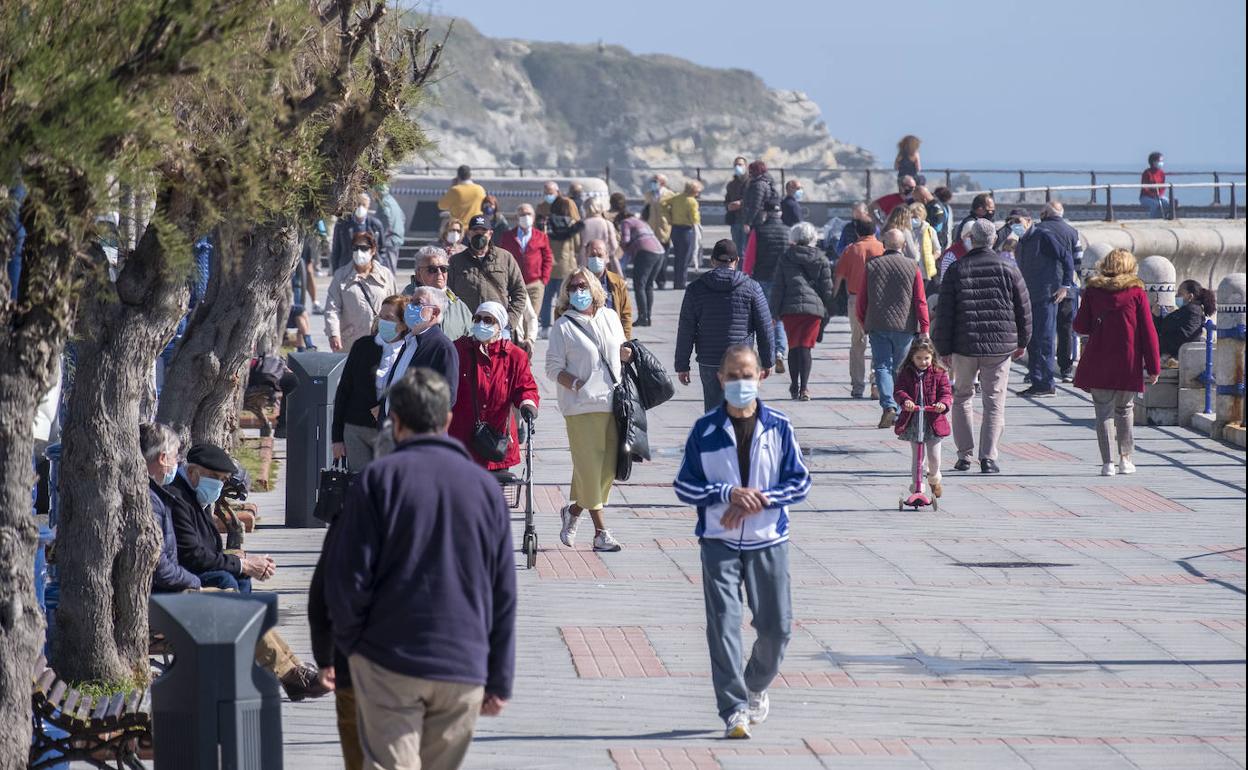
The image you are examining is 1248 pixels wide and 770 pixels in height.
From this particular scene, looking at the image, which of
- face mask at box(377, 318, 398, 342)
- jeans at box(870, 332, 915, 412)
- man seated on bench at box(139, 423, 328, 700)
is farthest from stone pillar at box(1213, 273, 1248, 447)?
man seated on bench at box(139, 423, 328, 700)

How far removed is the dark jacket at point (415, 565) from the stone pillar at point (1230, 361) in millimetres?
12019

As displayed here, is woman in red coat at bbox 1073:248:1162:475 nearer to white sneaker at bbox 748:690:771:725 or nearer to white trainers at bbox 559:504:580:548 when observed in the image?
white trainers at bbox 559:504:580:548

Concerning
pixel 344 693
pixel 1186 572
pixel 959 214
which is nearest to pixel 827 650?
pixel 1186 572

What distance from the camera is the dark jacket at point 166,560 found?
8508mm

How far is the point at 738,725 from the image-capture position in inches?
311

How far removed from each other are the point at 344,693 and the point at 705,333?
27.8 feet

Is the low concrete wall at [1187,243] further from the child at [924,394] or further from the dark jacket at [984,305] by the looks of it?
the child at [924,394]

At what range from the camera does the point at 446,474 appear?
5801mm

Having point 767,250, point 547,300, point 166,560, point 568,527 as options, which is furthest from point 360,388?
point 547,300

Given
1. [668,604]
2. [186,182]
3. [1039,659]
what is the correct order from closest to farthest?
[186,182], [1039,659], [668,604]

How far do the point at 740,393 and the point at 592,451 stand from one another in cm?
366

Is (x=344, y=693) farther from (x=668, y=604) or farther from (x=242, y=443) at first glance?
(x=242, y=443)

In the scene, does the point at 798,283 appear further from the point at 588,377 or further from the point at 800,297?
the point at 588,377

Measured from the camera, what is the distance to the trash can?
1307 cm
